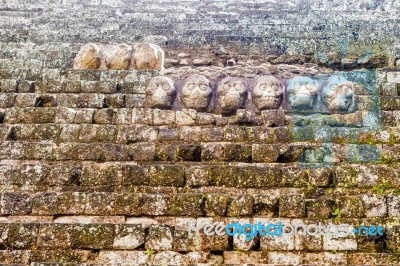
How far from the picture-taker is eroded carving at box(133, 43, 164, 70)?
8.17 metres

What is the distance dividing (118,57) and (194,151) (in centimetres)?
280

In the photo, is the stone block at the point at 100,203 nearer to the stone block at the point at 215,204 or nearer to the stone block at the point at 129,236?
the stone block at the point at 129,236

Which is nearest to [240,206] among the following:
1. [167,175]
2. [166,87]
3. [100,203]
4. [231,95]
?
[167,175]

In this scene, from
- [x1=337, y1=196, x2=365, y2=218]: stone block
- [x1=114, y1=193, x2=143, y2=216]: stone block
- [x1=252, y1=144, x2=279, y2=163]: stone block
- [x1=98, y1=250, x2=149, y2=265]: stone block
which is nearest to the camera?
[x1=98, y1=250, x2=149, y2=265]: stone block

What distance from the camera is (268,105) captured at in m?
7.07

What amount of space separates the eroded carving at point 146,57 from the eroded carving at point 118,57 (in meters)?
0.13

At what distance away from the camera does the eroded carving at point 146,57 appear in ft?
26.8

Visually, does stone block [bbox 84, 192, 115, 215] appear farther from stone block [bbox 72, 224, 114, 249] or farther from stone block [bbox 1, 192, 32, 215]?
stone block [bbox 1, 192, 32, 215]

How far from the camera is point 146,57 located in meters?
8.20

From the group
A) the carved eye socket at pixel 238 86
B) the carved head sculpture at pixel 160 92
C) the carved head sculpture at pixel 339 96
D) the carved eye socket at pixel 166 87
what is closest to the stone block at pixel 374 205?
the carved head sculpture at pixel 339 96

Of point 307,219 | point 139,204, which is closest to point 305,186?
point 307,219

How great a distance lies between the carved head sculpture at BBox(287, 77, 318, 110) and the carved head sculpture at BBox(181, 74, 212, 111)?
1164 millimetres

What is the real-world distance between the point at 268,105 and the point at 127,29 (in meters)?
4.82

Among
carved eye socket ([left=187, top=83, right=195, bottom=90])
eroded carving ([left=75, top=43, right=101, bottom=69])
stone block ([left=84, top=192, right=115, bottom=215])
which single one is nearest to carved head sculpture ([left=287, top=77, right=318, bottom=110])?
carved eye socket ([left=187, top=83, right=195, bottom=90])
